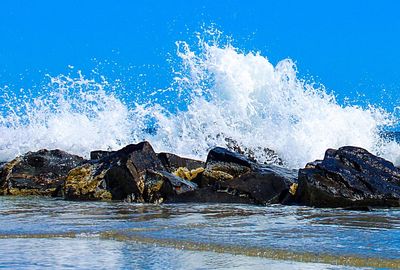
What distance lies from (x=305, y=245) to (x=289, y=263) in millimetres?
642

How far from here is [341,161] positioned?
8977 mm

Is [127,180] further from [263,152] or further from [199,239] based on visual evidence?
[263,152]

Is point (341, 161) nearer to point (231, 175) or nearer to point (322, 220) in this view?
point (231, 175)

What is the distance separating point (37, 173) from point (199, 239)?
7729 millimetres

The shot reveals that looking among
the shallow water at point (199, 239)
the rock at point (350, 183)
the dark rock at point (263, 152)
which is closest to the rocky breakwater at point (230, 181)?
the rock at point (350, 183)

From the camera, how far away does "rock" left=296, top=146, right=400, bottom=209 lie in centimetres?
809

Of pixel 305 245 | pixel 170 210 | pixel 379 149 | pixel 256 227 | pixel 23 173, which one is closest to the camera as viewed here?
pixel 305 245

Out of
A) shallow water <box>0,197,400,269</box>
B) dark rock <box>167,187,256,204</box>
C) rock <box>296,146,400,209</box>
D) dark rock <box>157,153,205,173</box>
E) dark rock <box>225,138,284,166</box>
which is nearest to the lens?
shallow water <box>0,197,400,269</box>

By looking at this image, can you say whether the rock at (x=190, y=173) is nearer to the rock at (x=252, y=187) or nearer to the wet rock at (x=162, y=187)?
the rock at (x=252, y=187)

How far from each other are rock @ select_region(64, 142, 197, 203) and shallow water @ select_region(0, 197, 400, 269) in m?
1.81

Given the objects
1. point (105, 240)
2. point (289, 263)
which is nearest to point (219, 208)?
point (105, 240)

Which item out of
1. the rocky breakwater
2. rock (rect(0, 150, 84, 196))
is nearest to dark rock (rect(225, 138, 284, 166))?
the rocky breakwater

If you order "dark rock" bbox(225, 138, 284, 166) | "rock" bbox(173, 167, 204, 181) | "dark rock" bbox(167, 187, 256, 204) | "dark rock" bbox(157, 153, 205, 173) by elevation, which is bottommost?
"dark rock" bbox(167, 187, 256, 204)

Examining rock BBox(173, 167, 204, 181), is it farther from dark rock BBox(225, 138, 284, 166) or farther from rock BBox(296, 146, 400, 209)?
dark rock BBox(225, 138, 284, 166)
